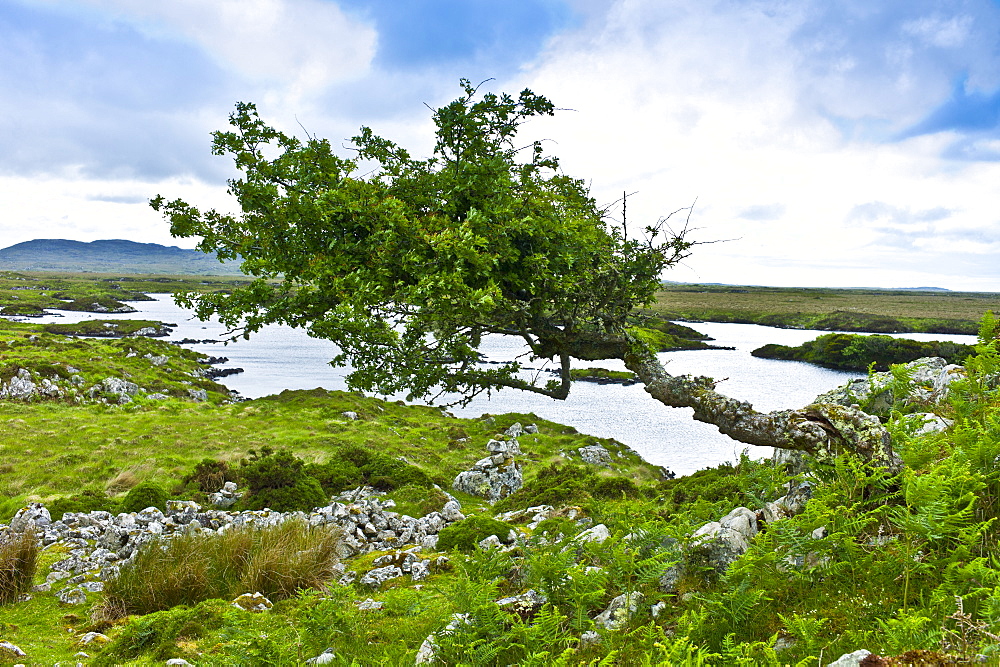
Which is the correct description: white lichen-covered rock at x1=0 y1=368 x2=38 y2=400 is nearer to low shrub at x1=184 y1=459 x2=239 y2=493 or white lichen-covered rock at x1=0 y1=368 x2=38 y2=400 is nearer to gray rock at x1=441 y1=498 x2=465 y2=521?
low shrub at x1=184 y1=459 x2=239 y2=493

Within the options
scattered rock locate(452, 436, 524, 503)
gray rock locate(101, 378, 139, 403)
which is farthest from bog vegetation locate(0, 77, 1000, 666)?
gray rock locate(101, 378, 139, 403)

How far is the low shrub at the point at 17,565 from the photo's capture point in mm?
9719

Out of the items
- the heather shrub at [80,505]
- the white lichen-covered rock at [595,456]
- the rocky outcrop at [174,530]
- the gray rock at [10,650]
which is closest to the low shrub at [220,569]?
the rocky outcrop at [174,530]

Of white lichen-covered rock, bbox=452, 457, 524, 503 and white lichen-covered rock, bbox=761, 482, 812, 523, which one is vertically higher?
white lichen-covered rock, bbox=761, 482, 812, 523

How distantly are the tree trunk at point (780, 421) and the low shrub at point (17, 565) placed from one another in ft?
38.2

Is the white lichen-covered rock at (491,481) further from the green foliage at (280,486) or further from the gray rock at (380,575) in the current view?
the gray rock at (380,575)

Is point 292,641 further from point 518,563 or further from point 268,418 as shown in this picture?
point 268,418

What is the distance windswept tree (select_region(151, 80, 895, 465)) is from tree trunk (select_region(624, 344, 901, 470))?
0.07 feet

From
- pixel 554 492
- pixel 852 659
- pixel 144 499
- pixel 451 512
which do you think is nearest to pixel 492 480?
pixel 554 492

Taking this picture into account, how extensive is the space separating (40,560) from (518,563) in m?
10.0

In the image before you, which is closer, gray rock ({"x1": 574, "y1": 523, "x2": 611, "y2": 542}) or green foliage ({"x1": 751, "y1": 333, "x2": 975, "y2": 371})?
gray rock ({"x1": 574, "y1": 523, "x2": 611, "y2": 542})

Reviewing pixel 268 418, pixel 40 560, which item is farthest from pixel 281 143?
pixel 268 418

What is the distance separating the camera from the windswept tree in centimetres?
727

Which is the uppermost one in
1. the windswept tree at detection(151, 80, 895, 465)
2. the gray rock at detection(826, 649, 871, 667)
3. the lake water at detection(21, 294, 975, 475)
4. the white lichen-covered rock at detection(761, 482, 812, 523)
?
the windswept tree at detection(151, 80, 895, 465)
